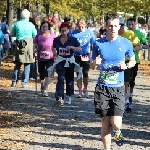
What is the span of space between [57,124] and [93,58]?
2645 mm

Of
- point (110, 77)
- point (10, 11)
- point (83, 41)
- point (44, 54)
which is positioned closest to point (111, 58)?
point (110, 77)

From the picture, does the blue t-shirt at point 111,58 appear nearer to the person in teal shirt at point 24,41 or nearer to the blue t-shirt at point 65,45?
the blue t-shirt at point 65,45

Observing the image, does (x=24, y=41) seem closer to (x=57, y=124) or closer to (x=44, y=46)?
(x=44, y=46)

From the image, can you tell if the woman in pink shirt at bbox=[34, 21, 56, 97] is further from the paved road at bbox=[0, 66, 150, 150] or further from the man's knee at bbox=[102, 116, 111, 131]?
the man's knee at bbox=[102, 116, 111, 131]

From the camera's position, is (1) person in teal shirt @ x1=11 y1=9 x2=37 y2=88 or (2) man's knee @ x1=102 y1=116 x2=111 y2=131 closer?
(2) man's knee @ x1=102 y1=116 x2=111 y2=131

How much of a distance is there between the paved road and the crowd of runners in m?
0.37

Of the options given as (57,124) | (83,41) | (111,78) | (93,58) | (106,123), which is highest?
(93,58)

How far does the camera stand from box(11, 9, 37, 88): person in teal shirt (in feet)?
44.4

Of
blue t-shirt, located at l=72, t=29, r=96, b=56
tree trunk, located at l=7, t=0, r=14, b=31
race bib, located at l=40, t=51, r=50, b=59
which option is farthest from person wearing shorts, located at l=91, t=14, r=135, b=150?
tree trunk, located at l=7, t=0, r=14, b=31

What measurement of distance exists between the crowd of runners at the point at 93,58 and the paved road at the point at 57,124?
367 mm

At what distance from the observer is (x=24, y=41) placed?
13727 mm

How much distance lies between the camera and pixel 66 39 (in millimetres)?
11062

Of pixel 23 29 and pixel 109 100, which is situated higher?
pixel 23 29

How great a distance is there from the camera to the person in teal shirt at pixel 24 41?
13539mm
